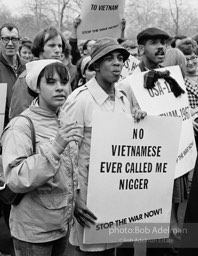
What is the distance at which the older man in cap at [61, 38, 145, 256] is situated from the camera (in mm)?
3146

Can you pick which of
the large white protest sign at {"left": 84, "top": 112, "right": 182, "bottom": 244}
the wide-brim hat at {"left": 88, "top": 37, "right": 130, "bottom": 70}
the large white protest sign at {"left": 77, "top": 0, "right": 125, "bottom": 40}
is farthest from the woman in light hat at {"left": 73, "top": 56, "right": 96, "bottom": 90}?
the large white protest sign at {"left": 84, "top": 112, "right": 182, "bottom": 244}

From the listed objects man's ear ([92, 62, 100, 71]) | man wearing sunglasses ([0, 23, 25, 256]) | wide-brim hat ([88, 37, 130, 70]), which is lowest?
man wearing sunglasses ([0, 23, 25, 256])

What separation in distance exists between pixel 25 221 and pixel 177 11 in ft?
96.4

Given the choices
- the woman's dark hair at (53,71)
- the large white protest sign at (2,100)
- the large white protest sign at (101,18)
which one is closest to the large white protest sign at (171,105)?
the woman's dark hair at (53,71)

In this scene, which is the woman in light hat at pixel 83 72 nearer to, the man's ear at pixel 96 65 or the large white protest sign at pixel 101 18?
the large white protest sign at pixel 101 18

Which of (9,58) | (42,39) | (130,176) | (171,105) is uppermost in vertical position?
(42,39)

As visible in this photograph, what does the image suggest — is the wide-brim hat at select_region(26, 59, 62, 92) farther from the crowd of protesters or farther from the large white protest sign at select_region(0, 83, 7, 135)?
the large white protest sign at select_region(0, 83, 7, 135)

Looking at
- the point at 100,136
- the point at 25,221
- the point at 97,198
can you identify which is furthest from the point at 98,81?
the point at 25,221

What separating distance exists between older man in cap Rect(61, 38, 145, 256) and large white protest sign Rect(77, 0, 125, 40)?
241 cm

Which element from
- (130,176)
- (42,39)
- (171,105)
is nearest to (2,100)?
(42,39)

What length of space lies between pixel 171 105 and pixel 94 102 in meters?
0.83

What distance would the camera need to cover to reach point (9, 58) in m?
5.18

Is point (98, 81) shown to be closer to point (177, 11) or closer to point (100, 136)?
point (100, 136)

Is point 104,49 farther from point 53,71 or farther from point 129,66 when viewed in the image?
point 129,66
